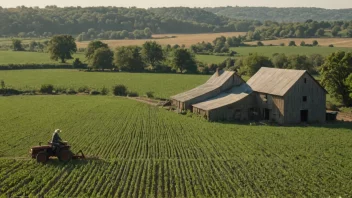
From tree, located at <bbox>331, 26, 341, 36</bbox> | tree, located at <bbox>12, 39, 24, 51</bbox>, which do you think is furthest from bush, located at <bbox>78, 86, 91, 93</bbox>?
tree, located at <bbox>331, 26, 341, 36</bbox>

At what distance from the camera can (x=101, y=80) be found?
95.4 metres

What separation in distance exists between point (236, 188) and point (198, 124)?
870 inches

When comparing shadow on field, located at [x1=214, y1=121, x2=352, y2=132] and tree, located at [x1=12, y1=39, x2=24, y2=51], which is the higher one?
tree, located at [x1=12, y1=39, x2=24, y2=51]

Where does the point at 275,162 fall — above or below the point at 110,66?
below

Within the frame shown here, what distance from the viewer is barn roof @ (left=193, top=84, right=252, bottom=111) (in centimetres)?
5191

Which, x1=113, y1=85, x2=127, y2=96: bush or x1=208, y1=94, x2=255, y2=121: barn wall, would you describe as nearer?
x1=208, y1=94, x2=255, y2=121: barn wall

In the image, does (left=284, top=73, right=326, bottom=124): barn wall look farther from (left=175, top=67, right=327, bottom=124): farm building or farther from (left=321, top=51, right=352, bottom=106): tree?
(left=321, top=51, right=352, bottom=106): tree

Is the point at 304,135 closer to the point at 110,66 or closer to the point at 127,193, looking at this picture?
the point at 127,193

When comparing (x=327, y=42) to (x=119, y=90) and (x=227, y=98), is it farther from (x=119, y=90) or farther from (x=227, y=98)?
(x=227, y=98)

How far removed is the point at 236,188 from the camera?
85.5 ft

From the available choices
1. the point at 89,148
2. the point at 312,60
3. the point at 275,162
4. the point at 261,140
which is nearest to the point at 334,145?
the point at 261,140

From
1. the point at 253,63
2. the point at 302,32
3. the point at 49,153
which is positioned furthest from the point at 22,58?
the point at 302,32

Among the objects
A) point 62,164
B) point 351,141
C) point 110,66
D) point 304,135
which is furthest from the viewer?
point 110,66

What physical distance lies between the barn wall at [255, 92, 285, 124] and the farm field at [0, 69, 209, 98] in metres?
23.1
